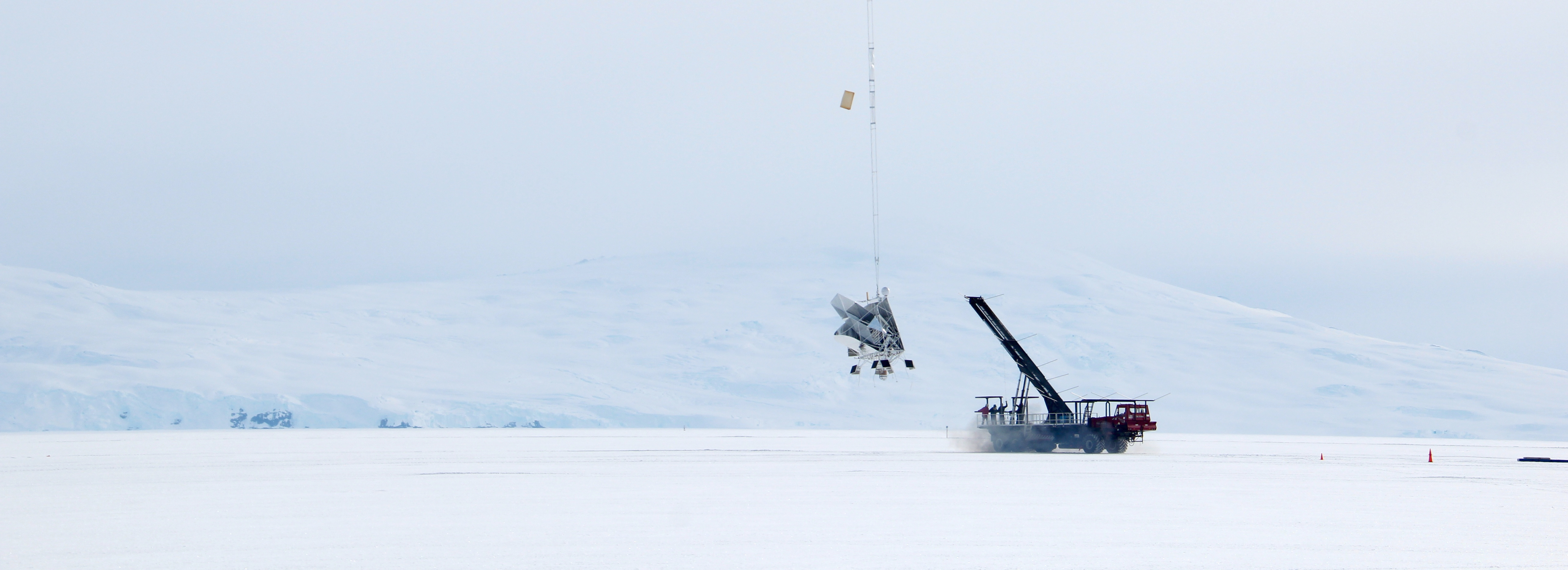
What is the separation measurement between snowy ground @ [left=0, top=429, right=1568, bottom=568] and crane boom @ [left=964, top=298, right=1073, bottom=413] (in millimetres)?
3455

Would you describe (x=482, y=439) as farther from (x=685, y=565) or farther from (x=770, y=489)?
(x=685, y=565)

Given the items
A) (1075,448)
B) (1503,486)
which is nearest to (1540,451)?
(1075,448)

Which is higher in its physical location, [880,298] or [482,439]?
[880,298]

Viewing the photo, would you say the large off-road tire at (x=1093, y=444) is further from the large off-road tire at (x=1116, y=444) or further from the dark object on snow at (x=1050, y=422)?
the large off-road tire at (x=1116, y=444)

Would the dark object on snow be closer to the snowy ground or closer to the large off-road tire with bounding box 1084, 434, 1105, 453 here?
the large off-road tire with bounding box 1084, 434, 1105, 453

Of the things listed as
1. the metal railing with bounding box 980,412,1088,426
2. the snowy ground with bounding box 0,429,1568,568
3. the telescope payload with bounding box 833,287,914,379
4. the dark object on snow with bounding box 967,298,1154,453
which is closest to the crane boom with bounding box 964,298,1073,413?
the dark object on snow with bounding box 967,298,1154,453

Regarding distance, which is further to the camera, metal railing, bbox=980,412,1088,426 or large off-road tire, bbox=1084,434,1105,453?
metal railing, bbox=980,412,1088,426

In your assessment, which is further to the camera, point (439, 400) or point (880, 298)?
point (439, 400)

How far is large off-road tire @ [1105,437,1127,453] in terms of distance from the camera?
2159 inches

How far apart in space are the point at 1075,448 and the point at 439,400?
433ft

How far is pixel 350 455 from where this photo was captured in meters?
60.9

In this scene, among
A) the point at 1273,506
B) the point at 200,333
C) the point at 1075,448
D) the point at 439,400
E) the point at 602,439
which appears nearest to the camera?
the point at 1273,506

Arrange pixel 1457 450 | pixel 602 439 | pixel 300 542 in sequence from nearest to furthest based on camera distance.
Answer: pixel 300 542
pixel 1457 450
pixel 602 439

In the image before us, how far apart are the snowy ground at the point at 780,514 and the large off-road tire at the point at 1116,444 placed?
3163 millimetres
